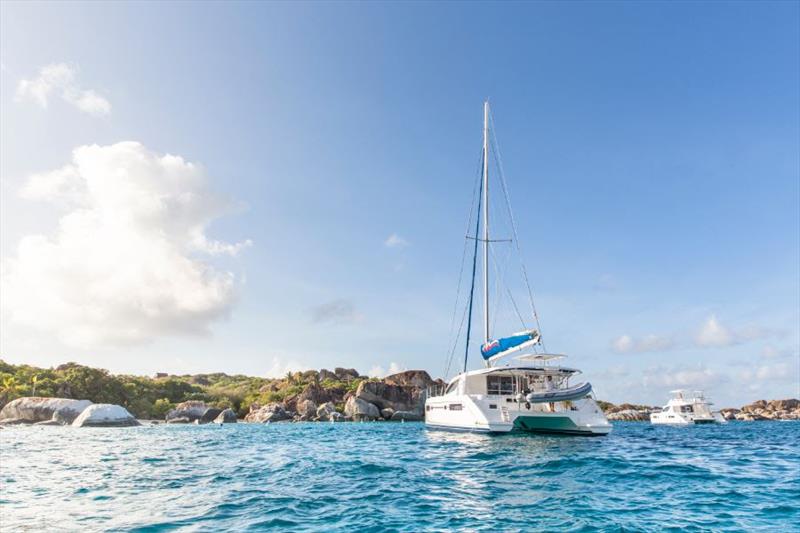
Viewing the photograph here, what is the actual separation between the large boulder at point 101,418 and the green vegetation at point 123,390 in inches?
868

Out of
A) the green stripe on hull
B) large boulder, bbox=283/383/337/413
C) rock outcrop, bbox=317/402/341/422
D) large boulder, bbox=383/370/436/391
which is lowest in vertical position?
the green stripe on hull

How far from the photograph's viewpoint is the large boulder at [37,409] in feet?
194

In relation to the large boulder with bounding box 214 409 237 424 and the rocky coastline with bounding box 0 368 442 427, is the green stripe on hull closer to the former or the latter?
the rocky coastline with bounding box 0 368 442 427

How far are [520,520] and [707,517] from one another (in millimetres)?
4307

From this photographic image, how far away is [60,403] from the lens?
60188 mm

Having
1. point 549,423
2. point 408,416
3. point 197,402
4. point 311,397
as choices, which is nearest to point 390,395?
point 408,416

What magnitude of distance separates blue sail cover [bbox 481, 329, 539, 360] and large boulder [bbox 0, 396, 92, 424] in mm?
51894

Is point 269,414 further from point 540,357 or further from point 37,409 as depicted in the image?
point 540,357

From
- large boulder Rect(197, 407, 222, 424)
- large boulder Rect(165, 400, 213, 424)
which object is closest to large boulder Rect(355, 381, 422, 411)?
large boulder Rect(197, 407, 222, 424)

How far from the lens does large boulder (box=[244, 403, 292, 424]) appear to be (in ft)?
253

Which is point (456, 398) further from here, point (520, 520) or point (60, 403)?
point (60, 403)

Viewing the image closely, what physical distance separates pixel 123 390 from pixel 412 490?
276 feet

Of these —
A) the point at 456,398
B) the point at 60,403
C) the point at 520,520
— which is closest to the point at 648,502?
the point at 520,520

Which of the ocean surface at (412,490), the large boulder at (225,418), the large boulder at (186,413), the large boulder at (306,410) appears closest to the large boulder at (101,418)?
the large boulder at (186,413)
